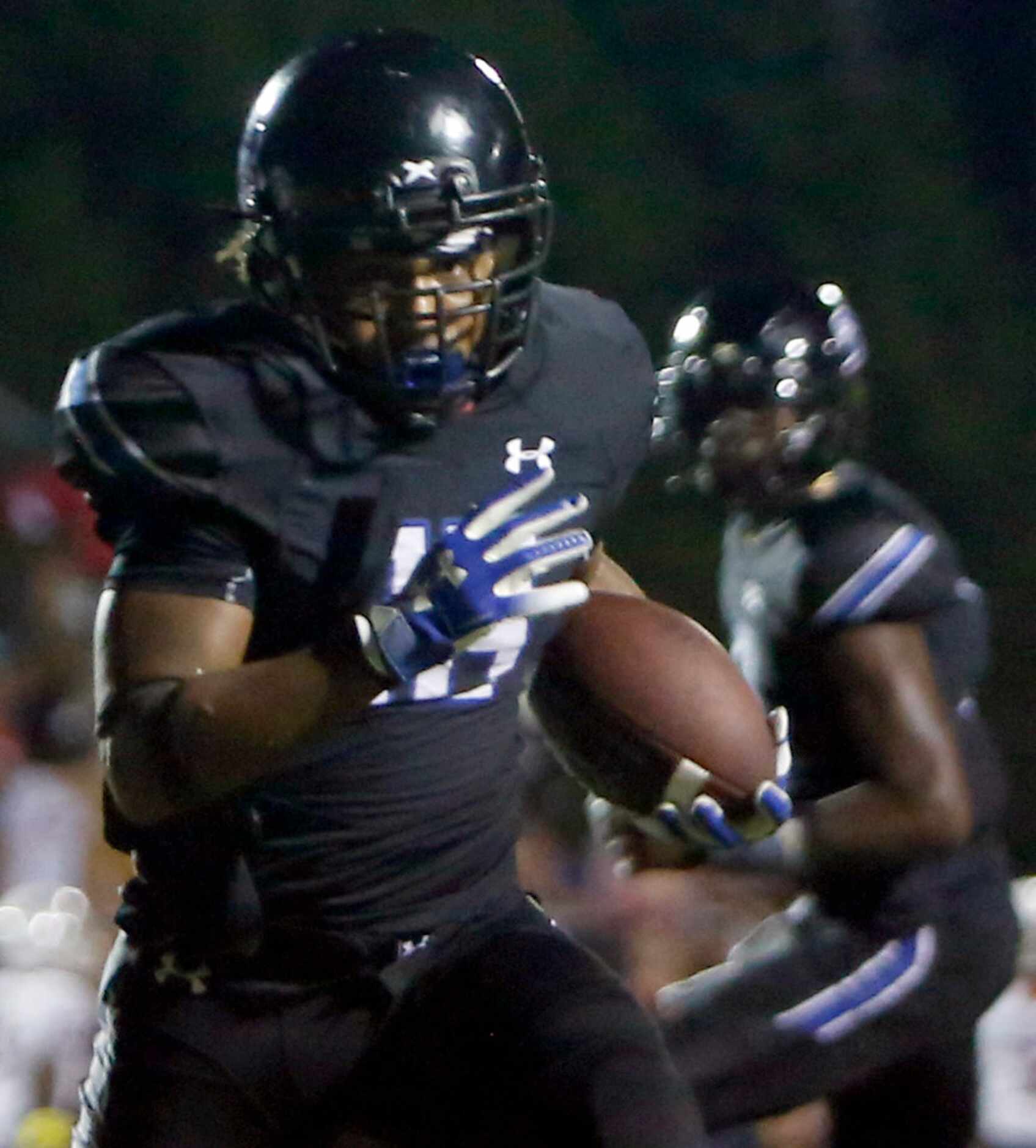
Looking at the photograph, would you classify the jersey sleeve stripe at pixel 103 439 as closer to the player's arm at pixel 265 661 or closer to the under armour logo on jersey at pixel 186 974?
the player's arm at pixel 265 661

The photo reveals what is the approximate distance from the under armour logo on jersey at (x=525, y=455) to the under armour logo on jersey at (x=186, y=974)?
62 cm

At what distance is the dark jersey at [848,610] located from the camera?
3.57m

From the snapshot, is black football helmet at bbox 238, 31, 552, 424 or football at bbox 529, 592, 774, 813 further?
football at bbox 529, 592, 774, 813

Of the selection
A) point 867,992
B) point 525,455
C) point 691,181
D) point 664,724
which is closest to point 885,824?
point 867,992

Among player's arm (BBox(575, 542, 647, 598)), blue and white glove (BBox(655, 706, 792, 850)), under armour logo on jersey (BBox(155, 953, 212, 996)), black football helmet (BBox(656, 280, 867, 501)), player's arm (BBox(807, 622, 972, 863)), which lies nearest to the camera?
under armour logo on jersey (BBox(155, 953, 212, 996))

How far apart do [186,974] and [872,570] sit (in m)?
1.38

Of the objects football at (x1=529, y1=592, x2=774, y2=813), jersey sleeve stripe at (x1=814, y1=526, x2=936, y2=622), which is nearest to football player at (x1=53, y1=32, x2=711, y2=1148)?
football at (x1=529, y1=592, x2=774, y2=813)

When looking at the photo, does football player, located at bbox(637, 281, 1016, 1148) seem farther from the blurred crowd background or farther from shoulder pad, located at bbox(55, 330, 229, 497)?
the blurred crowd background

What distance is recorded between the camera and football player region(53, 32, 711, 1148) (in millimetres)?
2451

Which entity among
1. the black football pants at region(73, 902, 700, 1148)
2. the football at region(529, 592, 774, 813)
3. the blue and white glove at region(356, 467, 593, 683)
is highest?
the blue and white glove at region(356, 467, 593, 683)

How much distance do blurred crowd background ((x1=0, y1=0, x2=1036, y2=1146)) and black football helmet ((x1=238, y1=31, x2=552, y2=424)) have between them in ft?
13.9

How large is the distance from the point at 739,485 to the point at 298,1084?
158cm

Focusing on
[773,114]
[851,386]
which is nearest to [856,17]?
[773,114]

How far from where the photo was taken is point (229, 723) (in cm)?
233
